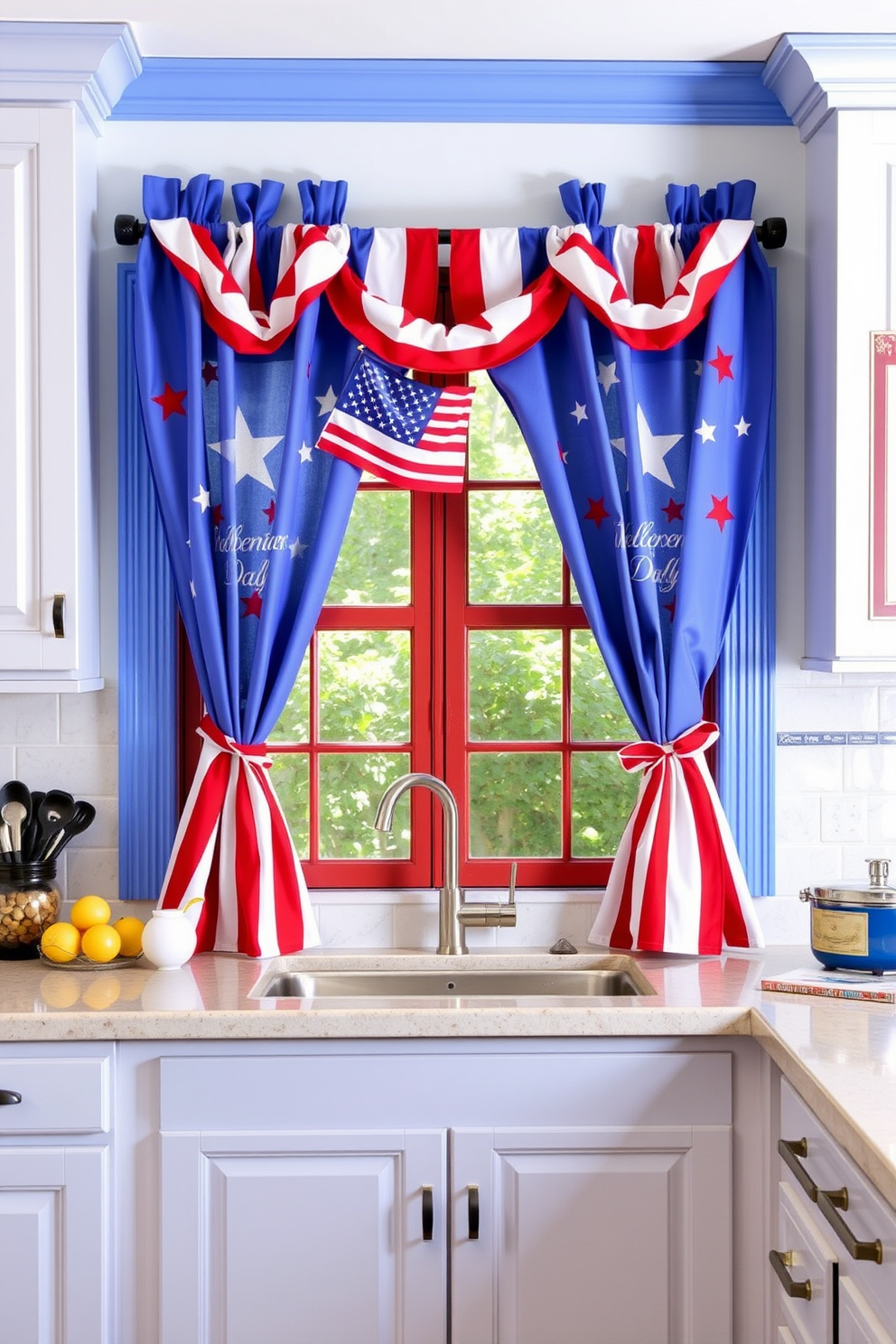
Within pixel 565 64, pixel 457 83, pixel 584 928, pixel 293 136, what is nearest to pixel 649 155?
pixel 565 64

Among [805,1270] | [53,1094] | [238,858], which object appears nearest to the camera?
[805,1270]

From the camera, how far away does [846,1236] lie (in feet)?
5.01

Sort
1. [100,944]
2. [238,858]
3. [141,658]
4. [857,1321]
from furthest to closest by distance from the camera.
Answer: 1. [141,658]
2. [238,858]
3. [100,944]
4. [857,1321]

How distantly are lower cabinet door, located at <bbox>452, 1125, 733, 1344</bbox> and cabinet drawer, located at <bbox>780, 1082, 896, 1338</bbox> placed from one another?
0.83 feet

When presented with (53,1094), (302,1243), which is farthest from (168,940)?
(302,1243)

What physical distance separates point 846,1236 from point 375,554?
158 cm

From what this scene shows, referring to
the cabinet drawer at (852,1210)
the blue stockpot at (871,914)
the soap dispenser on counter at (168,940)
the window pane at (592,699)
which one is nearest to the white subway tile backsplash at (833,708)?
the window pane at (592,699)

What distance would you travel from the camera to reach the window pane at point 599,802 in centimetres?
265

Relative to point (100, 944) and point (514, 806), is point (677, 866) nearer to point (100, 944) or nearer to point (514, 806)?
point (514, 806)

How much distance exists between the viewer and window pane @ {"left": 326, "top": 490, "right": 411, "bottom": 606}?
261 cm

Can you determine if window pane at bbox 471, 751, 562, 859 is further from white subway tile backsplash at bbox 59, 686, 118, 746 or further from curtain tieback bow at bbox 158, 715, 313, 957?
white subway tile backsplash at bbox 59, 686, 118, 746

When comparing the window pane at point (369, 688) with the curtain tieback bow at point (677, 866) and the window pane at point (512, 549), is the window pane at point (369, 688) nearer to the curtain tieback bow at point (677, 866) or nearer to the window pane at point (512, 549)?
the window pane at point (512, 549)

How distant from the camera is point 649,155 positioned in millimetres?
2562

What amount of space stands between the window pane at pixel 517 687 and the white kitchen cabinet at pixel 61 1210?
41.9 inches
